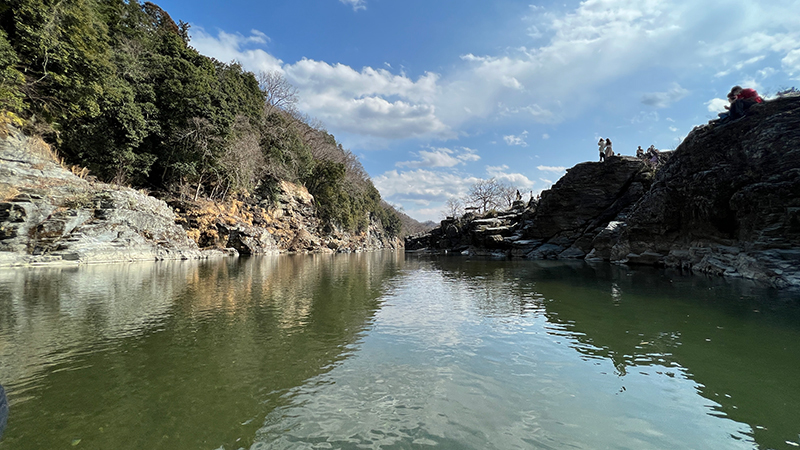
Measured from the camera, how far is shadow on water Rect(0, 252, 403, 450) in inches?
134

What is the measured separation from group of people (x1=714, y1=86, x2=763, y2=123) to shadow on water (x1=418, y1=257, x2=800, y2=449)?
9.89 m

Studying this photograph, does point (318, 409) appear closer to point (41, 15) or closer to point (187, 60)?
point (41, 15)

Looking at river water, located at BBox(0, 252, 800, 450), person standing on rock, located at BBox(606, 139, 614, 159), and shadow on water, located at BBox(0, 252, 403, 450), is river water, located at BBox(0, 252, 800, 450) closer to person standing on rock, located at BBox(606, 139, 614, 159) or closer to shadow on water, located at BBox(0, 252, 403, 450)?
shadow on water, located at BBox(0, 252, 403, 450)

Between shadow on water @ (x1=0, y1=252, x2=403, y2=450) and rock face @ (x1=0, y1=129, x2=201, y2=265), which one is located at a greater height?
rock face @ (x1=0, y1=129, x2=201, y2=265)

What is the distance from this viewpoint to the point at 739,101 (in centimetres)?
1739

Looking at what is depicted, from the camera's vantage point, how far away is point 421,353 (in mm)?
5980

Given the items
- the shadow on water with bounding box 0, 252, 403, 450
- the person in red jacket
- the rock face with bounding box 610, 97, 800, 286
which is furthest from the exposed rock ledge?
the shadow on water with bounding box 0, 252, 403, 450

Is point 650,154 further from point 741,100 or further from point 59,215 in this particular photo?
point 59,215

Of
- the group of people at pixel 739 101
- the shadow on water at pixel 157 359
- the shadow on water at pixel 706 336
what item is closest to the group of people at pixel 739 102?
the group of people at pixel 739 101

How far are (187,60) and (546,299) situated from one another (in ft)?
131

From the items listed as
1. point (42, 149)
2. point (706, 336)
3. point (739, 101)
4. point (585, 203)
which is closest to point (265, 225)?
point (42, 149)

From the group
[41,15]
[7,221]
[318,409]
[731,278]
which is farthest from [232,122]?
[731,278]

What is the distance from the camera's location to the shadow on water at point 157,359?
11.1ft

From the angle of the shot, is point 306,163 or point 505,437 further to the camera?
point 306,163
